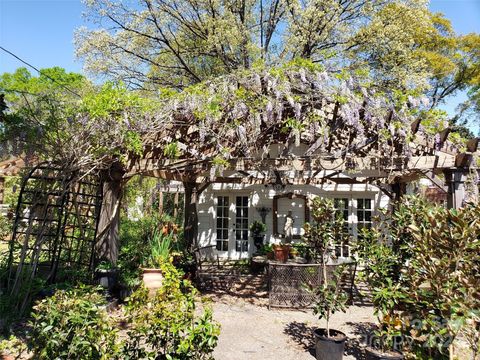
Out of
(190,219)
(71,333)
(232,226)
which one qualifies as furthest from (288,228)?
(71,333)

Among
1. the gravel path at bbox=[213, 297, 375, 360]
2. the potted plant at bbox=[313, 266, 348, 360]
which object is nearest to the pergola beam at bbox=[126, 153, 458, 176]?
the potted plant at bbox=[313, 266, 348, 360]

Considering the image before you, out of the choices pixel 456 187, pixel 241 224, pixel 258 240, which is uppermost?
pixel 456 187

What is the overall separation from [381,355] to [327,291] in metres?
0.77

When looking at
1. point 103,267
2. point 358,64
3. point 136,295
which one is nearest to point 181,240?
point 103,267

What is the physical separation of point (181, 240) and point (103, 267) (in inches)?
A: 142

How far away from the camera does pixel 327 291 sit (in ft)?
11.7

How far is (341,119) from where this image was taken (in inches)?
192

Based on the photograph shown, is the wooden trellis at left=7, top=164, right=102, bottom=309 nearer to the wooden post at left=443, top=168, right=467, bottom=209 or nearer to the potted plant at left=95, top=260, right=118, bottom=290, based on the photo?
the potted plant at left=95, top=260, right=118, bottom=290

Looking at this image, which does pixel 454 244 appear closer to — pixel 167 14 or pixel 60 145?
pixel 60 145

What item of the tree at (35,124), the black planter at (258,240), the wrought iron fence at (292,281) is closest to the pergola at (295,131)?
the tree at (35,124)

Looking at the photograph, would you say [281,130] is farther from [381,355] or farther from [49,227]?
[49,227]

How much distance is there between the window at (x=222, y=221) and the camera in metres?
9.76

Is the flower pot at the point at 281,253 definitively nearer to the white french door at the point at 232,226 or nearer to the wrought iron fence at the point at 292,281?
the wrought iron fence at the point at 292,281

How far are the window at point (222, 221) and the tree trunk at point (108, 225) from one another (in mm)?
4809
